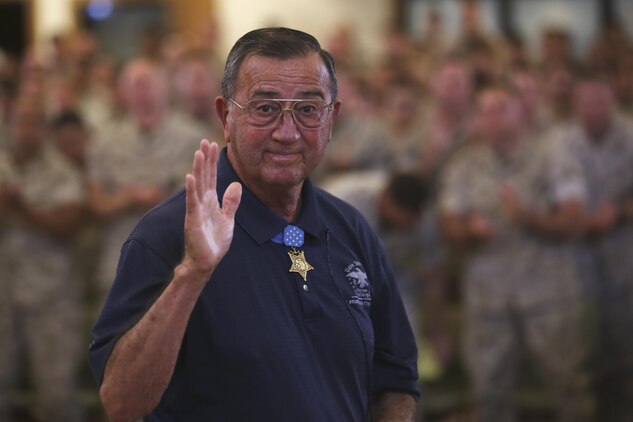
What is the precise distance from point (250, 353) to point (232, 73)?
2.04 feet

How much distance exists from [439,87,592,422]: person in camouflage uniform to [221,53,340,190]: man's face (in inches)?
145

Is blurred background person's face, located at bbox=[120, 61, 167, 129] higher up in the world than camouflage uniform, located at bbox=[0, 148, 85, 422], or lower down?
higher up

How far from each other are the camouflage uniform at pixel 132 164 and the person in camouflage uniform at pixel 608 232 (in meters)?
2.14

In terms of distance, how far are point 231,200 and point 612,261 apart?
463 cm

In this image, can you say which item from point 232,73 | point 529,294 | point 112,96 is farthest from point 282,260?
point 112,96

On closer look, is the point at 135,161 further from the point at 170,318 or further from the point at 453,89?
the point at 170,318

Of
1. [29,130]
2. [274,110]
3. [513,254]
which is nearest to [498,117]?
[513,254]

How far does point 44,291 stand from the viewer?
21.0ft

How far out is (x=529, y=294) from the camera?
6160mm

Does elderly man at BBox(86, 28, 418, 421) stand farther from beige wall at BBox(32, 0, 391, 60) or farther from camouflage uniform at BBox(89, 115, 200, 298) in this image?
beige wall at BBox(32, 0, 391, 60)

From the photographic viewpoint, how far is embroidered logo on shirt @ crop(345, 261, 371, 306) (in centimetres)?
257

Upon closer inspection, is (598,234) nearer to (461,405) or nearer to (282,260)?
(461,405)

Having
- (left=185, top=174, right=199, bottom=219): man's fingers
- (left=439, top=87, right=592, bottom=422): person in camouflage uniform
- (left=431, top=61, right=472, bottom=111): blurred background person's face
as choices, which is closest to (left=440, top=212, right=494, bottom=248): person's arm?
(left=439, top=87, right=592, bottom=422): person in camouflage uniform

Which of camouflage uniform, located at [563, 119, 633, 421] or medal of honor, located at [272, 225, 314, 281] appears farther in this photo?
camouflage uniform, located at [563, 119, 633, 421]
